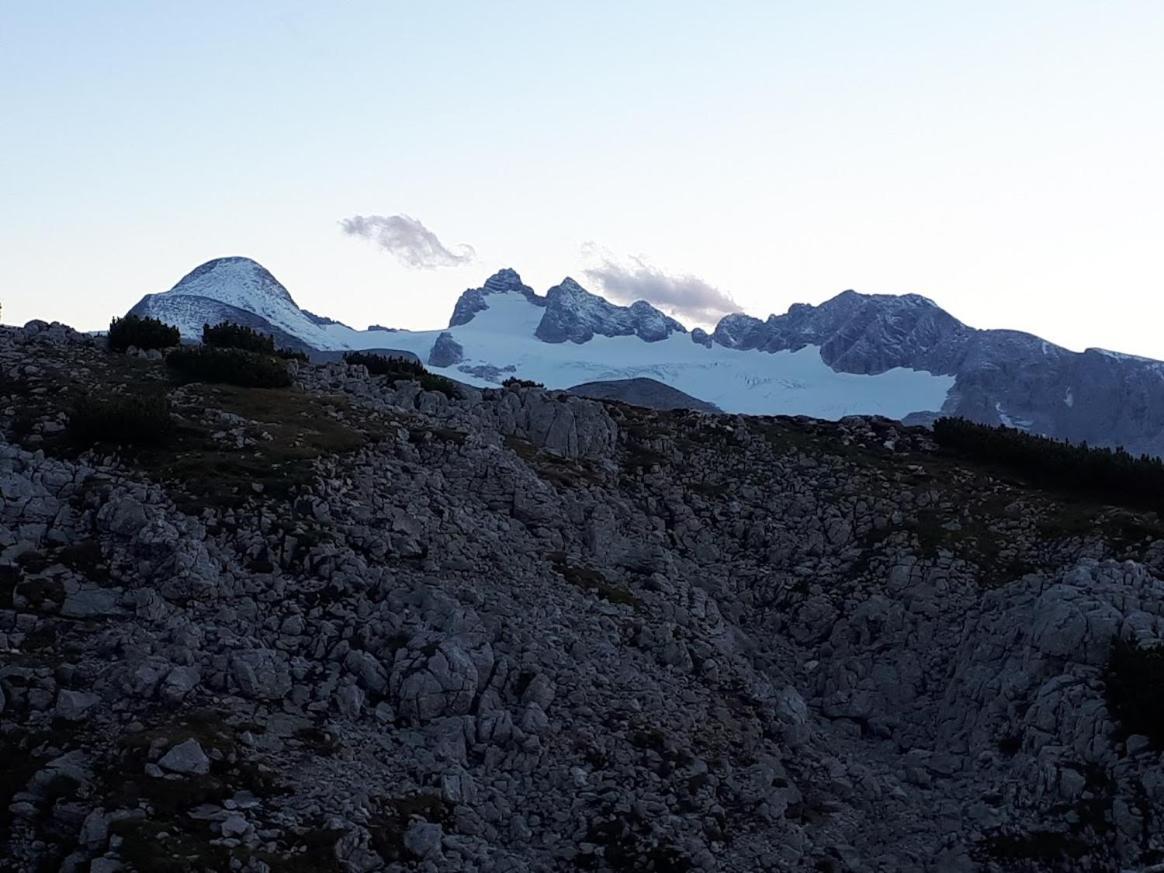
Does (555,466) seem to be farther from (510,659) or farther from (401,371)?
(510,659)

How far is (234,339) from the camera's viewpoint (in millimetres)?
35219

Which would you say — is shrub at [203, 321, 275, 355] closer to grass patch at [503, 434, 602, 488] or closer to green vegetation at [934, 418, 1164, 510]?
grass patch at [503, 434, 602, 488]

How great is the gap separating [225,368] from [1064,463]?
25.5 metres

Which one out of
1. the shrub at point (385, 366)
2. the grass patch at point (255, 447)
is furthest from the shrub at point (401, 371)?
the grass patch at point (255, 447)

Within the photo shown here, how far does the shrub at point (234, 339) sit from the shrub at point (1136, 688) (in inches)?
1085

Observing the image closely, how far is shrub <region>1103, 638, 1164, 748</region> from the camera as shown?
17688mm

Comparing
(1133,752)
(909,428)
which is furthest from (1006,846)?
(909,428)

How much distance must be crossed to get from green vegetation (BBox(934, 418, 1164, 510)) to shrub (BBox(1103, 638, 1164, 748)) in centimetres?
1077

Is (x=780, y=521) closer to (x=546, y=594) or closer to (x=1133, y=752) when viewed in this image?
(x=546, y=594)

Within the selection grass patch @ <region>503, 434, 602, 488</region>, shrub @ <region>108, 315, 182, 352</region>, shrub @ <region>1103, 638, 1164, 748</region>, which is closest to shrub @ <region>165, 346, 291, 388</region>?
shrub @ <region>108, 315, 182, 352</region>

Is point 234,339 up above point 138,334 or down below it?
above

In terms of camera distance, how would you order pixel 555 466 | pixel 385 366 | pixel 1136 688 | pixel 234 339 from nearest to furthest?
pixel 1136 688
pixel 555 466
pixel 234 339
pixel 385 366

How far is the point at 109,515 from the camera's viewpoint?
1945 centimetres

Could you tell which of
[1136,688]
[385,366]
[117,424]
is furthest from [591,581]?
[385,366]
